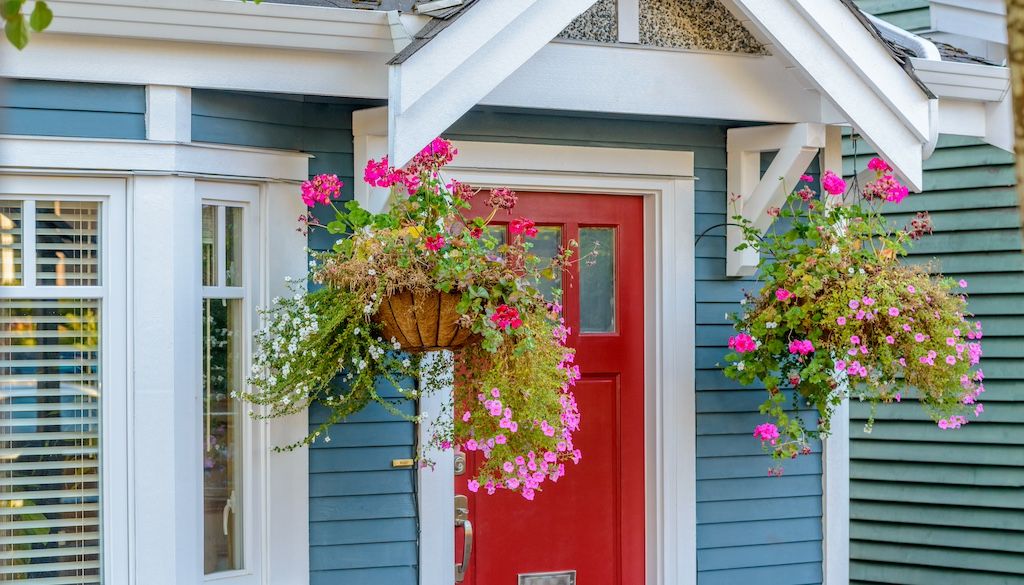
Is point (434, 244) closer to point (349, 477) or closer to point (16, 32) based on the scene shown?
point (349, 477)

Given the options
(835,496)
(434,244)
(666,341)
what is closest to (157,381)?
(434,244)

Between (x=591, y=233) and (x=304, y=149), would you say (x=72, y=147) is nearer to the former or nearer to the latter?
(x=304, y=149)

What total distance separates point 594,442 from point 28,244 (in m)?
2.13

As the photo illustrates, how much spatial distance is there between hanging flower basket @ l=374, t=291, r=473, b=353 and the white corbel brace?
143 cm

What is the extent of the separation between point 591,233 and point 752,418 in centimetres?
97

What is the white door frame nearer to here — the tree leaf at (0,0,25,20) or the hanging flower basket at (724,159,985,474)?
the hanging flower basket at (724,159,985,474)

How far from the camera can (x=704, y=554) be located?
5.09 meters

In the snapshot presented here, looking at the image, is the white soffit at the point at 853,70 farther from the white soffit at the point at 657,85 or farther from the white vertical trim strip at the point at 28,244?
the white vertical trim strip at the point at 28,244

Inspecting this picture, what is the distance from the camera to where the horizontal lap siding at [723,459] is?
5066 mm

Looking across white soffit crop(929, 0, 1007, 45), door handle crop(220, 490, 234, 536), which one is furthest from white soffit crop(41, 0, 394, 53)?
white soffit crop(929, 0, 1007, 45)

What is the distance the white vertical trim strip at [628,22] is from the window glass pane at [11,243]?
2.04 metres

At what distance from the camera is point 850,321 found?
14.3 ft

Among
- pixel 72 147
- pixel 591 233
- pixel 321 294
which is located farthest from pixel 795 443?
pixel 72 147

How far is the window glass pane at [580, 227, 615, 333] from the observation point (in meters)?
4.97
